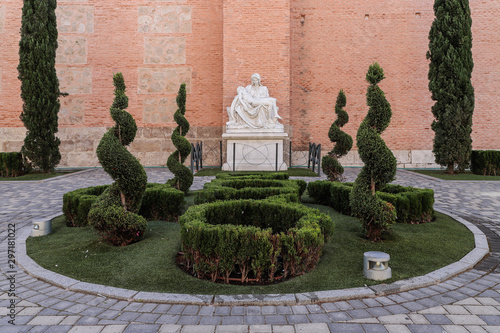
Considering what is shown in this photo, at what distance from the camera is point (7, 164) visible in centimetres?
1038

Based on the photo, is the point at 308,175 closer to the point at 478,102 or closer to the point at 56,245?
the point at 56,245

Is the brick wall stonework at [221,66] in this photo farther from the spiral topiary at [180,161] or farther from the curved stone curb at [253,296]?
the curved stone curb at [253,296]

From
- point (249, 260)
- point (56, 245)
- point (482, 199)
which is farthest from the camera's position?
point (482, 199)

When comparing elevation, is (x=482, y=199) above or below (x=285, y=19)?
below

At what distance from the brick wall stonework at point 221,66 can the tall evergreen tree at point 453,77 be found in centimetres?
234

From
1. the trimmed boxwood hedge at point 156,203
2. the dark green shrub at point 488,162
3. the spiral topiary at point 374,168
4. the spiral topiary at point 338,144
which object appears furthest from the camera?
the dark green shrub at point 488,162

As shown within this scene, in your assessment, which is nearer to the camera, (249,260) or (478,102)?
(249,260)

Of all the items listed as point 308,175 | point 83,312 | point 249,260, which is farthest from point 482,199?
point 83,312

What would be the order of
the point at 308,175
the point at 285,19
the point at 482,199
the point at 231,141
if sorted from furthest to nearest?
the point at 285,19, the point at 231,141, the point at 308,175, the point at 482,199

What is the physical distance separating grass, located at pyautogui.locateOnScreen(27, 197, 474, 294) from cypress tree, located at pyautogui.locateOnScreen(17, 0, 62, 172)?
7.57 meters

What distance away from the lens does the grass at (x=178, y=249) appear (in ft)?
9.30

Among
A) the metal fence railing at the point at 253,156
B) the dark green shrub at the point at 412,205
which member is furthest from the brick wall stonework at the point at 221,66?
the dark green shrub at the point at 412,205

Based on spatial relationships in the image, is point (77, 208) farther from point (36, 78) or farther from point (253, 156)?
point (36, 78)

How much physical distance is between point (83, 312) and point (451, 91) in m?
12.0
